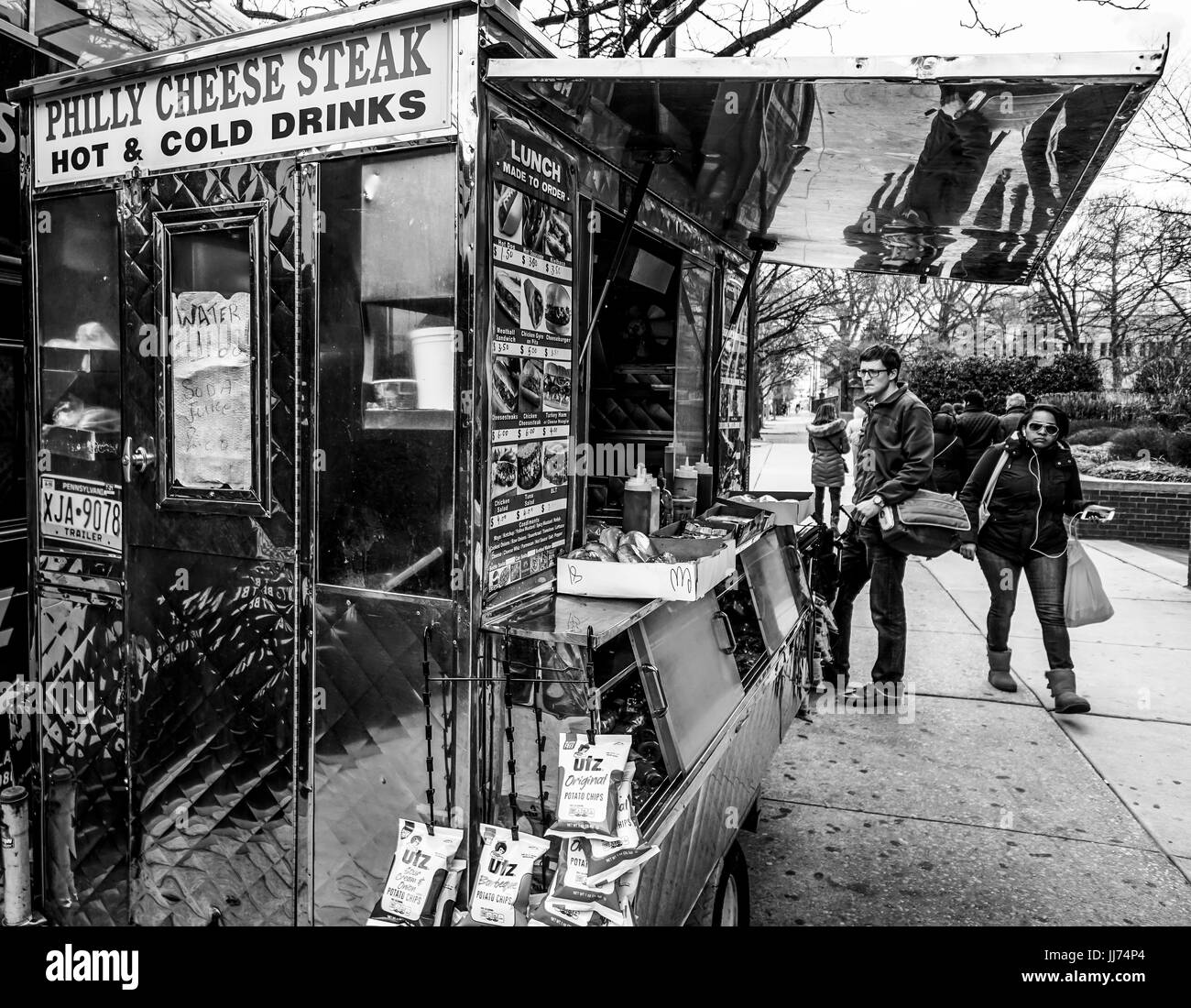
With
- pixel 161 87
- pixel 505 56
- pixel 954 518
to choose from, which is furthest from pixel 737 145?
pixel 954 518

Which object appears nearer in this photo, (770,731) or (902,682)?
(770,731)

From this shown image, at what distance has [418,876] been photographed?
95.0 inches

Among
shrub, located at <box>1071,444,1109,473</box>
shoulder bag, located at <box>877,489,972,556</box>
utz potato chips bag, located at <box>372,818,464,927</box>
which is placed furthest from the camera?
shrub, located at <box>1071,444,1109,473</box>

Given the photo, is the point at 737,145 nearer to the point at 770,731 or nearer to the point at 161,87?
the point at 161,87

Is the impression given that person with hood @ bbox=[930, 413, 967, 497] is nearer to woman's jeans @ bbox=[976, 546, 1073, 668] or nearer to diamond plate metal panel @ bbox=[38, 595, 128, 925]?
woman's jeans @ bbox=[976, 546, 1073, 668]

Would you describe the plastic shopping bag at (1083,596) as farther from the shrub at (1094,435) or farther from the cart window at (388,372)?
the shrub at (1094,435)

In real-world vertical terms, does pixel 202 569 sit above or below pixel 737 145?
below

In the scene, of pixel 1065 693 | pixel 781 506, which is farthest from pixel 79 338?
pixel 1065 693

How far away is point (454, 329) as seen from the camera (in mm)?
2428

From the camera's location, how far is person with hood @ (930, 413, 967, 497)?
943 cm

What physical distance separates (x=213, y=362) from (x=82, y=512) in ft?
2.76

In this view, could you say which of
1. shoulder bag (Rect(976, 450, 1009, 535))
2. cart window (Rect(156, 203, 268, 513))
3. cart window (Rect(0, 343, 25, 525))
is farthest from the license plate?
shoulder bag (Rect(976, 450, 1009, 535))

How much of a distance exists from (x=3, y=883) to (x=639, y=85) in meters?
3.54
